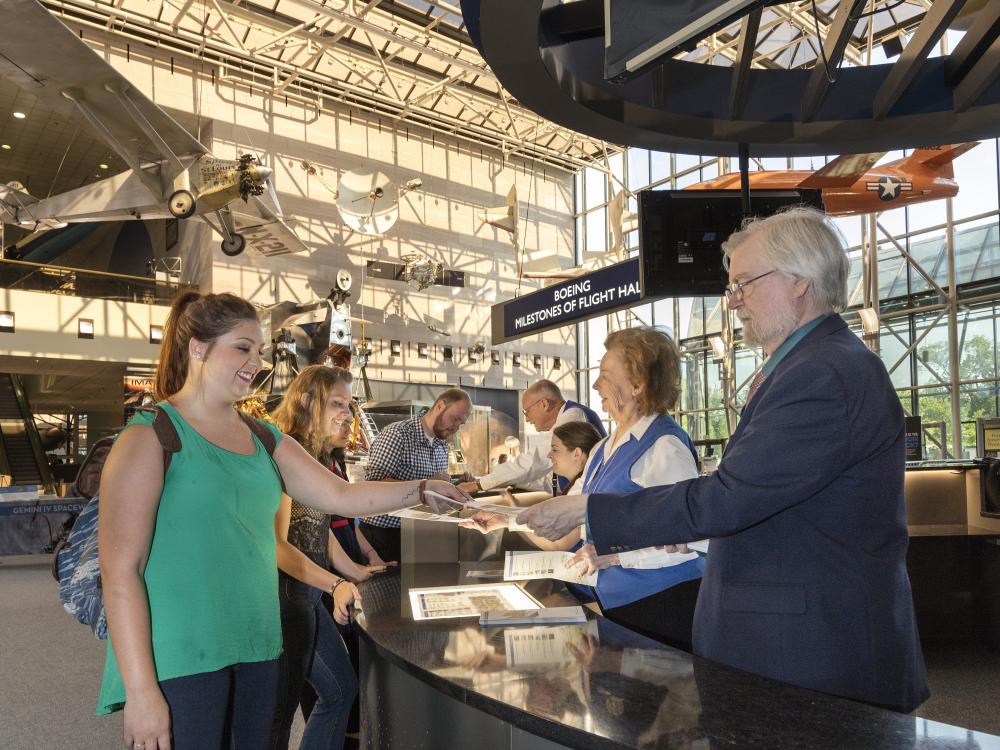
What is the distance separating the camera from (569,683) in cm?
149

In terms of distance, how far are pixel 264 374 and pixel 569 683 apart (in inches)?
503

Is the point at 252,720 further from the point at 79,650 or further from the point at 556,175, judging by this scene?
the point at 556,175

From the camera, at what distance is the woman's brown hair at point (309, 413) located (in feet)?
9.75

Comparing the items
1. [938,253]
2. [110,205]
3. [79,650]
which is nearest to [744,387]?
[938,253]

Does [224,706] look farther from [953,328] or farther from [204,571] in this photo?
[953,328]

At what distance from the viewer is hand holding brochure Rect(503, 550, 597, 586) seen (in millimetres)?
2557

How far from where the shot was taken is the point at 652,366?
9.01 feet

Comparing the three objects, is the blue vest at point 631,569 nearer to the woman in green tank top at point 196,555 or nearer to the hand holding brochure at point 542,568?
the hand holding brochure at point 542,568

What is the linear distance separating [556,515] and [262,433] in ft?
2.49

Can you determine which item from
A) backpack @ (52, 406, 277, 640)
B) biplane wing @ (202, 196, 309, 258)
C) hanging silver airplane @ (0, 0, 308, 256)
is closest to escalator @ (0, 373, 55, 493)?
hanging silver airplane @ (0, 0, 308, 256)

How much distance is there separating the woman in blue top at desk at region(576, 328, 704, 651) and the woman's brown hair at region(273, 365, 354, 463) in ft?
3.39

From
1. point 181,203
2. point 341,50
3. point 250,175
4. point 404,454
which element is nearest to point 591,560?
point 404,454

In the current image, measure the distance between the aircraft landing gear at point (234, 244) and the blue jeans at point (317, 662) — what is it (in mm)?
11108

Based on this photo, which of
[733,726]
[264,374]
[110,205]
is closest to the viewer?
[733,726]
